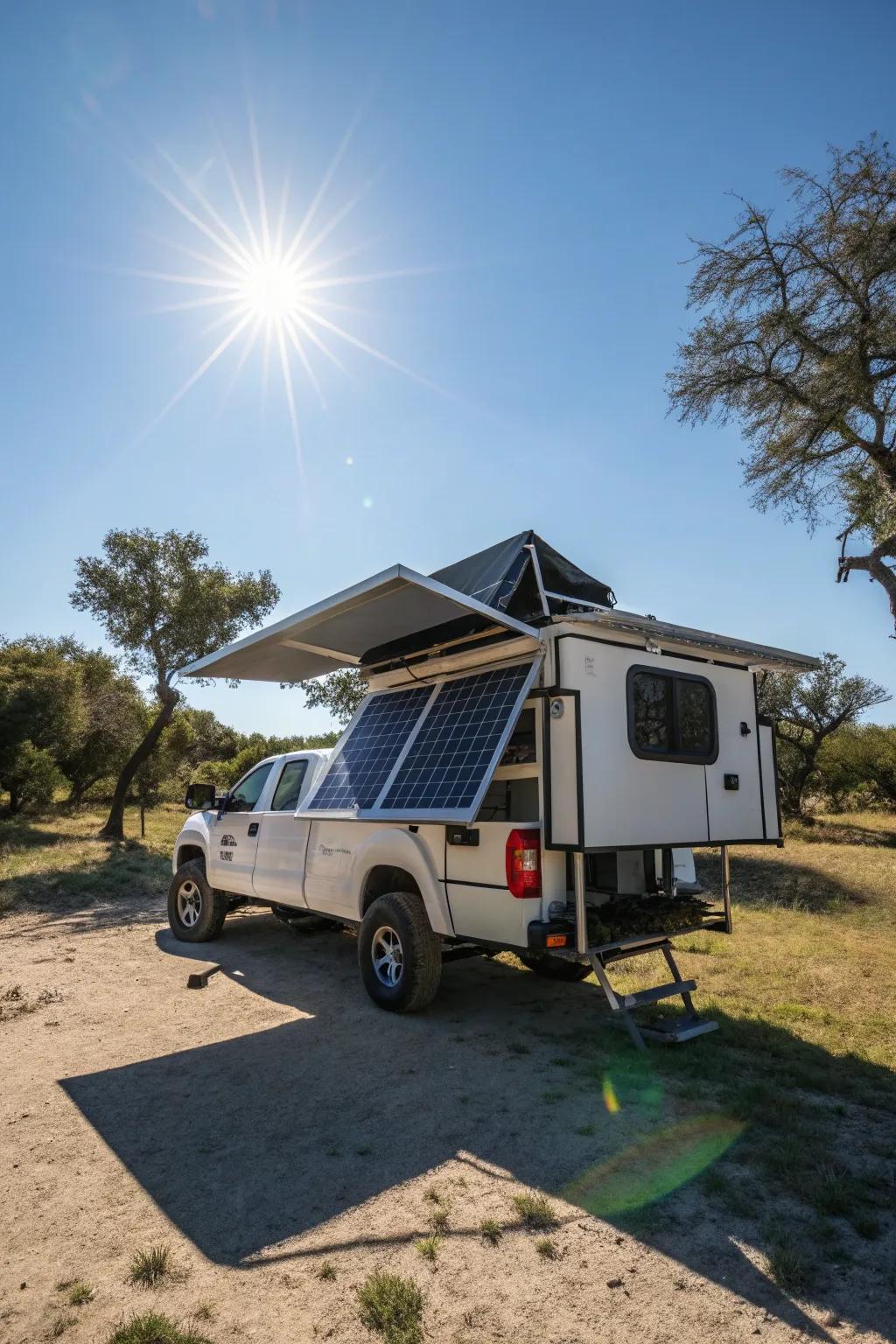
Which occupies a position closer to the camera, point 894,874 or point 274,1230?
point 274,1230

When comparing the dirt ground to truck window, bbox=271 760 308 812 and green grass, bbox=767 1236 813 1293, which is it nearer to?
green grass, bbox=767 1236 813 1293

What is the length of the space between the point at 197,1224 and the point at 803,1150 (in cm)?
275

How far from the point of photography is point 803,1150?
3.67 meters

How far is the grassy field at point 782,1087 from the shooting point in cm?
312

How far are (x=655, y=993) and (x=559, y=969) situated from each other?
6.06 feet

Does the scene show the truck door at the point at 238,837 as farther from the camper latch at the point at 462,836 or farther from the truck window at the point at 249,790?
the camper latch at the point at 462,836

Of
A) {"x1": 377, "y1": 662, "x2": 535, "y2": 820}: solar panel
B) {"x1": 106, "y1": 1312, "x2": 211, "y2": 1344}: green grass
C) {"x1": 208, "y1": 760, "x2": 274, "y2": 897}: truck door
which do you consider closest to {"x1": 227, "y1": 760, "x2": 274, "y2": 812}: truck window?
{"x1": 208, "y1": 760, "x2": 274, "y2": 897}: truck door

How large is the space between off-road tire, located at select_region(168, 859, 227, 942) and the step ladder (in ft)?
16.0

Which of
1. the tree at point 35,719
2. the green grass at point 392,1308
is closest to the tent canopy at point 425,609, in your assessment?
the green grass at point 392,1308

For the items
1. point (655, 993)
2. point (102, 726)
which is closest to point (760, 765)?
point (655, 993)

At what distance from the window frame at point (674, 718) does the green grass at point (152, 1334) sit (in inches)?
150

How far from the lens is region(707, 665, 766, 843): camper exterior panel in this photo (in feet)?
19.4

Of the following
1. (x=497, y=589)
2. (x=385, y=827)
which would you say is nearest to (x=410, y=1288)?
(x=385, y=827)

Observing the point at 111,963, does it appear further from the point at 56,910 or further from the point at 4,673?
the point at 4,673
